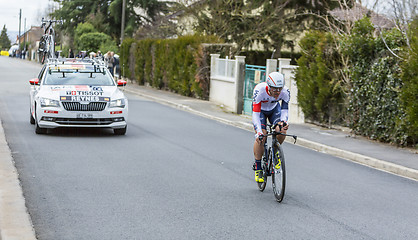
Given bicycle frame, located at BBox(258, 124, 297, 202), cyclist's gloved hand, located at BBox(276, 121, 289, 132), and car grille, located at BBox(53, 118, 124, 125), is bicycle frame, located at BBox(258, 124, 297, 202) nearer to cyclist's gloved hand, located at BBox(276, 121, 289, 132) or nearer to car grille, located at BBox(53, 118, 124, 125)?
cyclist's gloved hand, located at BBox(276, 121, 289, 132)

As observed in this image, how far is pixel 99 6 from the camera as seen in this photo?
64.6 m

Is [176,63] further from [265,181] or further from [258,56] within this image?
[265,181]

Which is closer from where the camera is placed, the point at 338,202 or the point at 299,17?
the point at 338,202

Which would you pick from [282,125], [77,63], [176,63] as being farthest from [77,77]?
[176,63]

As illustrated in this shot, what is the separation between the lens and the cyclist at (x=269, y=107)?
A: 8055 millimetres

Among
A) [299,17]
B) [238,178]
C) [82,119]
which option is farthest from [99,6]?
[238,178]

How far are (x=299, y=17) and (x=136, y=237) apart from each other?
33.2 meters

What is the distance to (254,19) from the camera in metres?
37.8

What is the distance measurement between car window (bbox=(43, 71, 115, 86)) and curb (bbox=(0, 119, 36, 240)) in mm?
5253

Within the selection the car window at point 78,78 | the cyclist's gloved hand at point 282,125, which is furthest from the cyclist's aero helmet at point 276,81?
the car window at point 78,78

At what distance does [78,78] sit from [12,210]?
8.53 metres

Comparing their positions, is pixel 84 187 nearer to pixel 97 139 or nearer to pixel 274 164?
pixel 274 164

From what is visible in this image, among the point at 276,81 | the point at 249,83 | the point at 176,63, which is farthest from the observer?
the point at 176,63

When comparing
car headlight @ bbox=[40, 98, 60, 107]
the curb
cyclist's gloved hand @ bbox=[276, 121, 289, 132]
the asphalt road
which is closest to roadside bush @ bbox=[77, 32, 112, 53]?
the asphalt road
